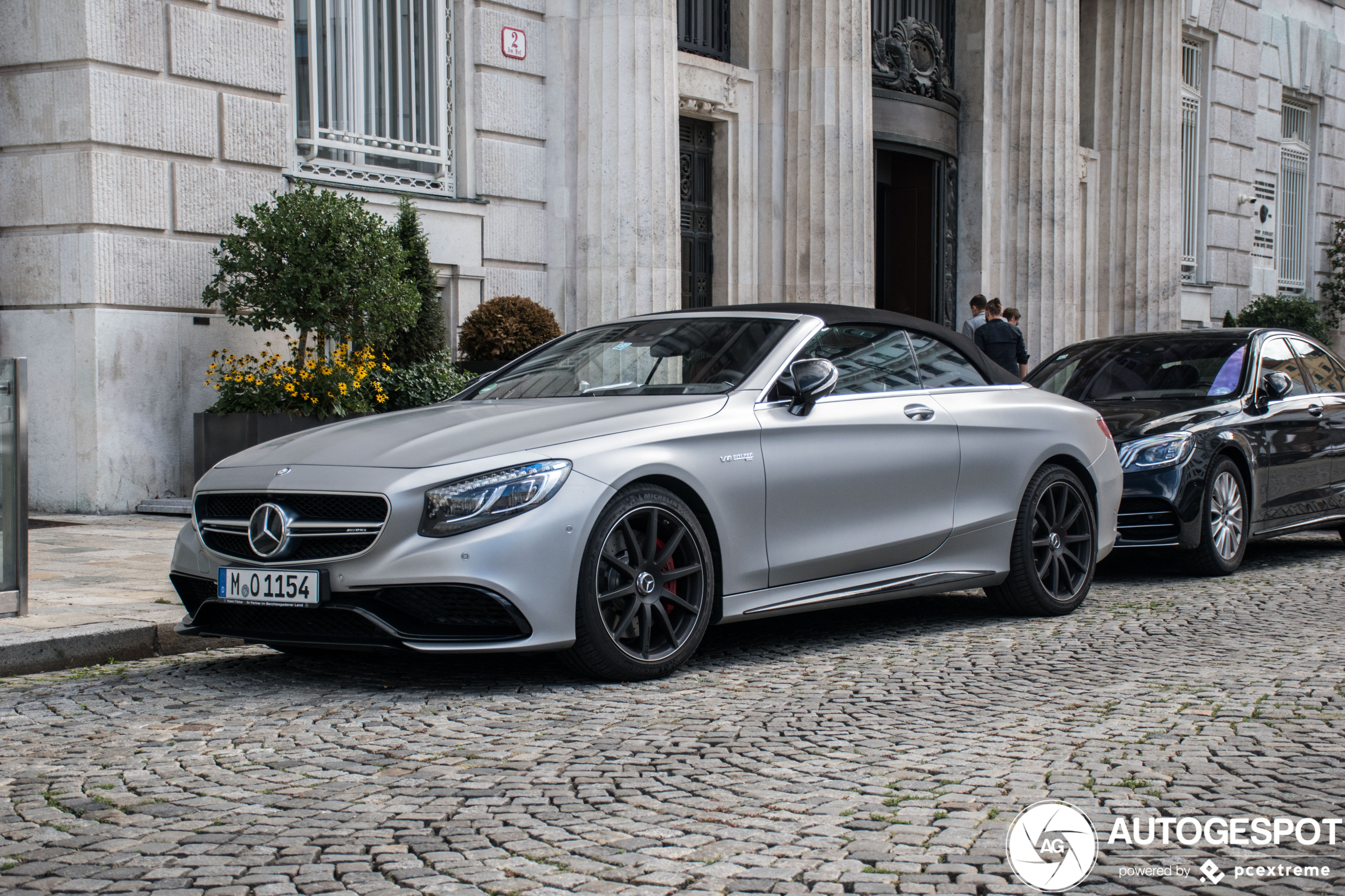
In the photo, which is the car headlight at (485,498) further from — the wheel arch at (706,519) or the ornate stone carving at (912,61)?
the ornate stone carving at (912,61)

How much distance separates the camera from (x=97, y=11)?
10.5 metres

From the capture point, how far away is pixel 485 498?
16.5 feet

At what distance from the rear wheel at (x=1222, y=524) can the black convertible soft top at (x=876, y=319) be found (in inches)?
75.4

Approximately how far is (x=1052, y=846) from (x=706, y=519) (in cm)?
240

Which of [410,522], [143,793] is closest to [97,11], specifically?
[410,522]

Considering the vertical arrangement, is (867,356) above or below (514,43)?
below

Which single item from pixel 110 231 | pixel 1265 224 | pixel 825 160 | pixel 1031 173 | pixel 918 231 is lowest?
pixel 110 231

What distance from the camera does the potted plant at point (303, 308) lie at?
10.7 meters

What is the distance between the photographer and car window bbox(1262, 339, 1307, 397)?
9.69 meters

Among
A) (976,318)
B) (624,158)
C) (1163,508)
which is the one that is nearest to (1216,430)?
(1163,508)

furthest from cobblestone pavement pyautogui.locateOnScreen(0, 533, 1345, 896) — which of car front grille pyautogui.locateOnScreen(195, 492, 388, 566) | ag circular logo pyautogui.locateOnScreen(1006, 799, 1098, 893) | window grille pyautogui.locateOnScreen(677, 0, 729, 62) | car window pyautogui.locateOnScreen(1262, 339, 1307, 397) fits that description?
window grille pyautogui.locateOnScreen(677, 0, 729, 62)

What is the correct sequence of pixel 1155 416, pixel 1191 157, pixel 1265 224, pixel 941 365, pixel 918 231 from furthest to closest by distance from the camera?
pixel 1265 224
pixel 1191 157
pixel 918 231
pixel 1155 416
pixel 941 365

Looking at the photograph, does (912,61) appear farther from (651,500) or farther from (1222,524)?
(651,500)

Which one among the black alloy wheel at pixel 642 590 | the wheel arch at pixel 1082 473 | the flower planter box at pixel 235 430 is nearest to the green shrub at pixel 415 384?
the flower planter box at pixel 235 430
